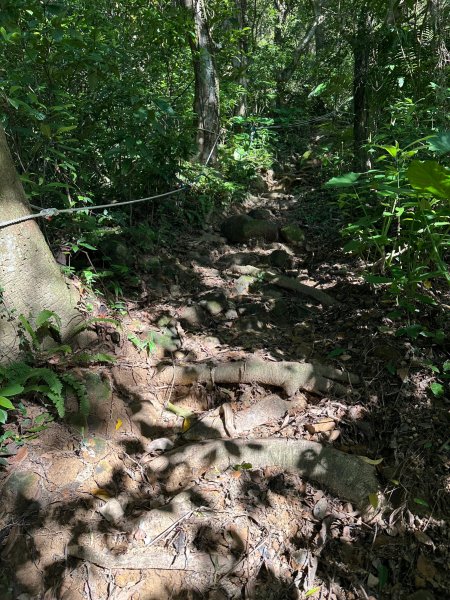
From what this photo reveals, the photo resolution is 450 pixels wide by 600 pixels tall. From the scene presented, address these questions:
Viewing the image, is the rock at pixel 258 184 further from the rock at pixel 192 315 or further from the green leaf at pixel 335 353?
the green leaf at pixel 335 353

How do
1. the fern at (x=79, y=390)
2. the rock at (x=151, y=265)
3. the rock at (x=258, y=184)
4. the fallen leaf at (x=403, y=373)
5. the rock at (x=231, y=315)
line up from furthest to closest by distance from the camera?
the rock at (x=258, y=184), the rock at (x=151, y=265), the rock at (x=231, y=315), the fallen leaf at (x=403, y=373), the fern at (x=79, y=390)

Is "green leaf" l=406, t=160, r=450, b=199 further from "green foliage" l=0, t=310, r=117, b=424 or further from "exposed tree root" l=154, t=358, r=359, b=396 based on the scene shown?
"green foliage" l=0, t=310, r=117, b=424

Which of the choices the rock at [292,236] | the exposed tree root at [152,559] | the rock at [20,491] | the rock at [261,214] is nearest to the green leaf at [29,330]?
the rock at [20,491]

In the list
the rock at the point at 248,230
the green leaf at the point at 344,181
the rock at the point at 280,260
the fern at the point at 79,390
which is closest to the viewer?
the fern at the point at 79,390

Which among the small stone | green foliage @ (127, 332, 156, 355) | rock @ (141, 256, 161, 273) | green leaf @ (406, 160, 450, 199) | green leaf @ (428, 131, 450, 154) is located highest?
green leaf @ (428, 131, 450, 154)

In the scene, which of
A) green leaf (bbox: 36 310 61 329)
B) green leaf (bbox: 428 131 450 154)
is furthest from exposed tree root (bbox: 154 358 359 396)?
green leaf (bbox: 428 131 450 154)

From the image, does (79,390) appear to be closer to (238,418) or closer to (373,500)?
(238,418)

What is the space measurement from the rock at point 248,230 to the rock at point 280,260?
549mm

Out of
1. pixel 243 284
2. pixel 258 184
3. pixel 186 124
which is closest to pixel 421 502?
pixel 243 284

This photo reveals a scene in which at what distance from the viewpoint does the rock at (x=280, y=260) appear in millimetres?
5641

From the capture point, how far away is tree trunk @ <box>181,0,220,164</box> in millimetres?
7148

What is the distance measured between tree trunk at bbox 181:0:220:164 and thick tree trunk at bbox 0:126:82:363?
448cm

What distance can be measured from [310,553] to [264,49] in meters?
12.8

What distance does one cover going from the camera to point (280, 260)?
18.6 ft
